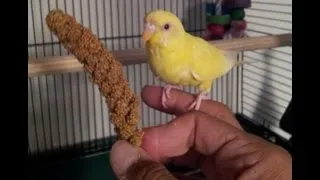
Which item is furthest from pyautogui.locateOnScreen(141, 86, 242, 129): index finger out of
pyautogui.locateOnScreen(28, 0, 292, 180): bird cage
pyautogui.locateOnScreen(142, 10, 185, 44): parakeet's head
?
pyautogui.locateOnScreen(28, 0, 292, 180): bird cage

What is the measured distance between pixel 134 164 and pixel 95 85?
25.5 inches

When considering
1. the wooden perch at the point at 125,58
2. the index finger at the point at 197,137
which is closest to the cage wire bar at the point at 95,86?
the wooden perch at the point at 125,58

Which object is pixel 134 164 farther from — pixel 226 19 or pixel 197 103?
pixel 226 19

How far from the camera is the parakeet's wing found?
1.94 feet

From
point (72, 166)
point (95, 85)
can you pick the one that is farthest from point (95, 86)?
point (72, 166)

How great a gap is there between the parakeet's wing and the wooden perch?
13 cm

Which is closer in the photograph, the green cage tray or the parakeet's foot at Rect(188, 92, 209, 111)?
the parakeet's foot at Rect(188, 92, 209, 111)

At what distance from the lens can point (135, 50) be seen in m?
0.71

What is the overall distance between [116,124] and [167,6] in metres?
0.79

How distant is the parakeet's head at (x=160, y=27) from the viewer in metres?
0.54

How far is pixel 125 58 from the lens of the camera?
694 mm

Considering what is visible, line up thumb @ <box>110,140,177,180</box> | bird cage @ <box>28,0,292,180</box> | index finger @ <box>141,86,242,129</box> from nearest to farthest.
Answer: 1. thumb @ <box>110,140,177,180</box>
2. index finger @ <box>141,86,242,129</box>
3. bird cage @ <box>28,0,292,180</box>

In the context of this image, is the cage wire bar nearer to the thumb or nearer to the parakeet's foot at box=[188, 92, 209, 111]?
the parakeet's foot at box=[188, 92, 209, 111]
